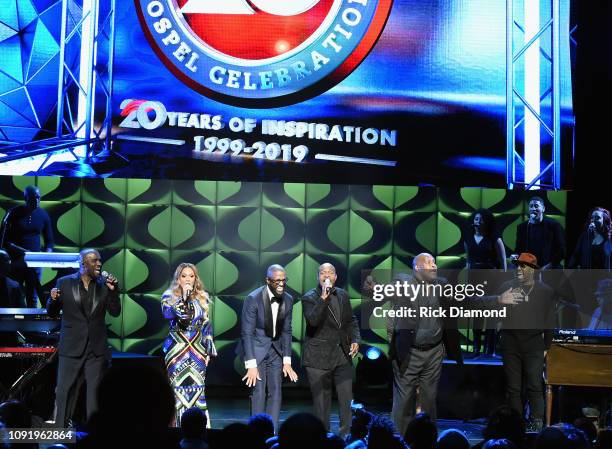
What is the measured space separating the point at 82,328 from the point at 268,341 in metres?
1.48

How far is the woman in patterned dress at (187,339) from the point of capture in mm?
6895

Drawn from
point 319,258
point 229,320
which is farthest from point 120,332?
point 319,258

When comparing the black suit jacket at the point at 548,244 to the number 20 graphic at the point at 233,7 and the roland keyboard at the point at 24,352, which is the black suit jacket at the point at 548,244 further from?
the roland keyboard at the point at 24,352

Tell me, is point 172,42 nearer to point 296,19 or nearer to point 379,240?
point 296,19

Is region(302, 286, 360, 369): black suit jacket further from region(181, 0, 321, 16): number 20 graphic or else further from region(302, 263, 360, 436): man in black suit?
region(181, 0, 321, 16): number 20 graphic

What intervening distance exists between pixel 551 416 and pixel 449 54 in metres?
3.60

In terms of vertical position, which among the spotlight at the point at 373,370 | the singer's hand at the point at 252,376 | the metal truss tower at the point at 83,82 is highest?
the metal truss tower at the point at 83,82

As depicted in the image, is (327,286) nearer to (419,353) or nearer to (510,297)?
(419,353)

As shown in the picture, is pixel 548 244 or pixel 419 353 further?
pixel 548 244

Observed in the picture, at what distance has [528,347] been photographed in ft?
25.0

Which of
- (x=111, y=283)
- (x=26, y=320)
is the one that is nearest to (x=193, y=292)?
(x=111, y=283)

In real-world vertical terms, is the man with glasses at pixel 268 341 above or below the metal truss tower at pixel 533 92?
below

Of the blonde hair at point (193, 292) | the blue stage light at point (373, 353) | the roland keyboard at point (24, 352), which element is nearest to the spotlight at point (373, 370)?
the blue stage light at point (373, 353)

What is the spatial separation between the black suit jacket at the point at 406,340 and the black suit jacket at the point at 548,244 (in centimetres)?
→ 228
